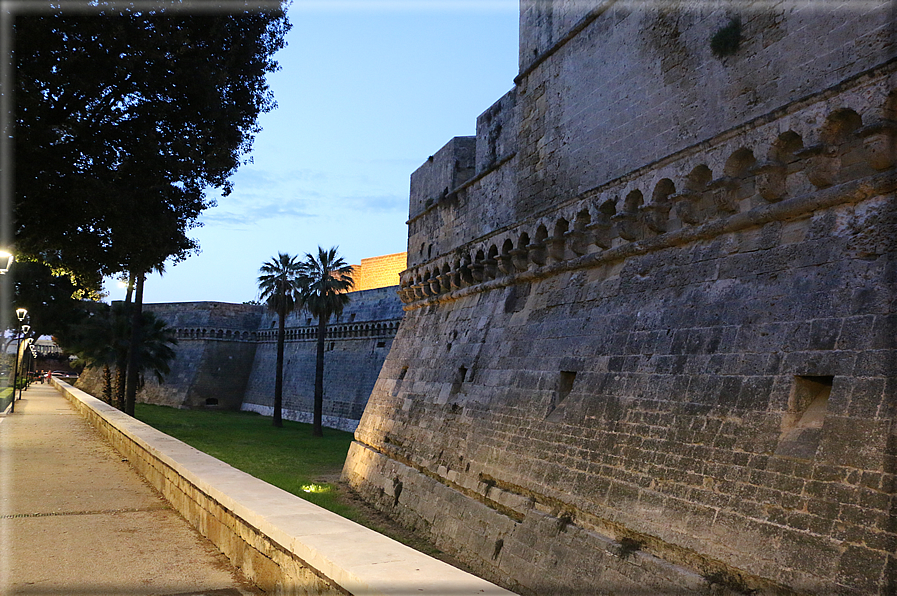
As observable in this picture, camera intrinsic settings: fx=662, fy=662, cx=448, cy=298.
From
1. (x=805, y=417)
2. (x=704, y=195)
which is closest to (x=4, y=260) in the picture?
(x=704, y=195)

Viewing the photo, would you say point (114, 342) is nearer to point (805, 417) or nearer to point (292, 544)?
point (292, 544)

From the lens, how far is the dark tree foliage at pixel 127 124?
10438mm

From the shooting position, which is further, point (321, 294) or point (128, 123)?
point (321, 294)

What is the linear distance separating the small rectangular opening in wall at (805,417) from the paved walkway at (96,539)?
13.9 ft

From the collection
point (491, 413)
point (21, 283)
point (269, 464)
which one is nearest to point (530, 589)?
point (491, 413)

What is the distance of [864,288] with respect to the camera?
5375 millimetres

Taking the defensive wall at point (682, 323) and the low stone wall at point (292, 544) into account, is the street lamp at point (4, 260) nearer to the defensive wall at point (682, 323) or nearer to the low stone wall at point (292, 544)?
the low stone wall at point (292, 544)

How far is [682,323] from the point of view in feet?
23.5

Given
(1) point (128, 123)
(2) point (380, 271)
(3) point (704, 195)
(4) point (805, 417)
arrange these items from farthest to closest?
(2) point (380, 271) → (1) point (128, 123) → (3) point (704, 195) → (4) point (805, 417)

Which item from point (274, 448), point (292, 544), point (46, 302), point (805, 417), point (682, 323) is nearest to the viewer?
point (292, 544)

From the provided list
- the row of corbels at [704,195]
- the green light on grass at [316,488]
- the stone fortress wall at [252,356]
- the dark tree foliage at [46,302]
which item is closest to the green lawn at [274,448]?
the green light on grass at [316,488]

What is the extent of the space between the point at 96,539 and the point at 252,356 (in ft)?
136

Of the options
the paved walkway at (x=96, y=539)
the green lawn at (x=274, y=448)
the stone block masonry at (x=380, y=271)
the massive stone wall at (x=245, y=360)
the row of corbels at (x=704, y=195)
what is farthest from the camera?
the stone block masonry at (x=380, y=271)

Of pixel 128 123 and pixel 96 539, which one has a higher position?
pixel 128 123
